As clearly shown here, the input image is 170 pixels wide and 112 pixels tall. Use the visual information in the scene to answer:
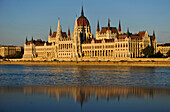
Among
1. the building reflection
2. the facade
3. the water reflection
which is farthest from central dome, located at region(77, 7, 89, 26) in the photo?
the building reflection

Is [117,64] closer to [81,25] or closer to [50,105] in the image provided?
[81,25]

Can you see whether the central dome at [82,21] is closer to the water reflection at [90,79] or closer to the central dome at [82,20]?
the central dome at [82,20]

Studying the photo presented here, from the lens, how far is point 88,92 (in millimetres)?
37312

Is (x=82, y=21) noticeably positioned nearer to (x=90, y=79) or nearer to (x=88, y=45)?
(x=88, y=45)

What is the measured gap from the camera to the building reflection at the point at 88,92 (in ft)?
113

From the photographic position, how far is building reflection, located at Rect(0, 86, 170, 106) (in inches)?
1358

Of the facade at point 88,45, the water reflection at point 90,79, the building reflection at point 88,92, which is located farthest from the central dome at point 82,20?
the building reflection at point 88,92

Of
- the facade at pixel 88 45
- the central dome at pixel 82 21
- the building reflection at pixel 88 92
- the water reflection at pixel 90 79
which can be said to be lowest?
the building reflection at pixel 88 92

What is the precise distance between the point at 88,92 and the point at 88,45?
11869cm

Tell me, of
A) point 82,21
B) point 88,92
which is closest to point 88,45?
point 82,21

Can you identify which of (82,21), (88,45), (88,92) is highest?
(82,21)

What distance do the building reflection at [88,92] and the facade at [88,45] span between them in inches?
3604

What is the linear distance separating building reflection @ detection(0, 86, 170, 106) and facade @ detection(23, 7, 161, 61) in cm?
9154

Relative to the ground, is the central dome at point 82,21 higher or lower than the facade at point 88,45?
higher
